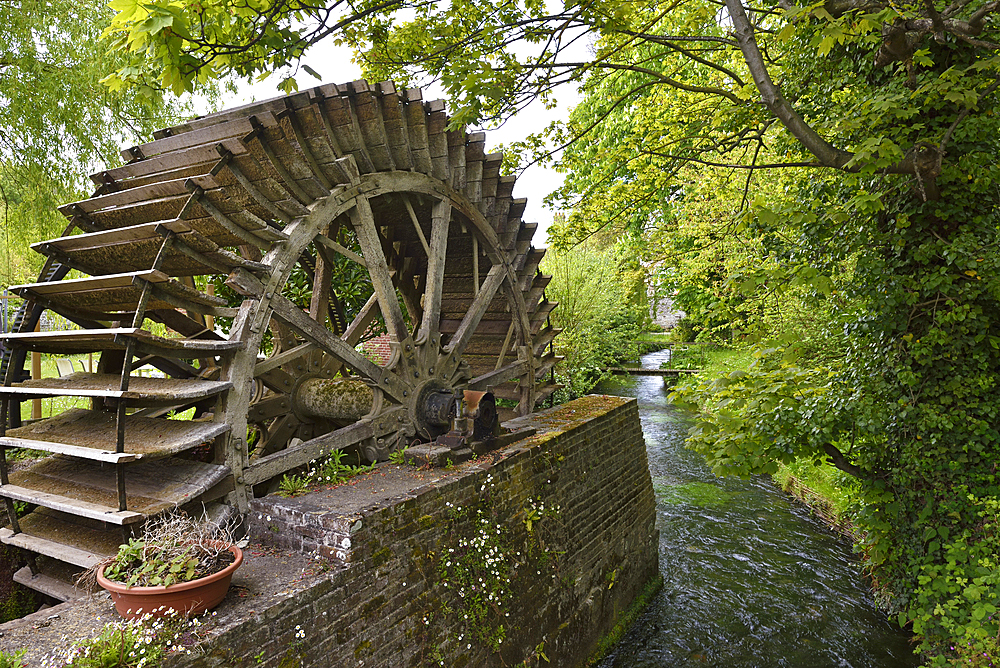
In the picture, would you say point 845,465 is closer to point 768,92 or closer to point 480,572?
point 768,92

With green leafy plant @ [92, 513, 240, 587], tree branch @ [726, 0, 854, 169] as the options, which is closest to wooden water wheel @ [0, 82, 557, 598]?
green leafy plant @ [92, 513, 240, 587]

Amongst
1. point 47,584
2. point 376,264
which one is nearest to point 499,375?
point 376,264

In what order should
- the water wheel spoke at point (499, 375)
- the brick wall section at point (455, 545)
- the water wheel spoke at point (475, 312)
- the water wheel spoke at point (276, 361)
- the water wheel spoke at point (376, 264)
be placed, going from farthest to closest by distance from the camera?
the water wheel spoke at point (499, 375), the water wheel spoke at point (475, 312), the water wheel spoke at point (376, 264), the water wheel spoke at point (276, 361), the brick wall section at point (455, 545)

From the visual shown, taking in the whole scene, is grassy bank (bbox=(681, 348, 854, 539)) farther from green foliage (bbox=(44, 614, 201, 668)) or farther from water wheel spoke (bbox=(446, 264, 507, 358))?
green foliage (bbox=(44, 614, 201, 668))

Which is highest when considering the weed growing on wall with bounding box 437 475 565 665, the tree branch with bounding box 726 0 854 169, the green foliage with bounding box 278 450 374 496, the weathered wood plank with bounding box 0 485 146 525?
the tree branch with bounding box 726 0 854 169

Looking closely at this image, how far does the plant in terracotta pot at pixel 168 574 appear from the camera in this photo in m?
2.49

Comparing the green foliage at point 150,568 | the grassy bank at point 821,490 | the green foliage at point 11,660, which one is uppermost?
the green foliage at point 150,568

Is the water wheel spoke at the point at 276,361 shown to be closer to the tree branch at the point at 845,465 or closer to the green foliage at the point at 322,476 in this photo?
the green foliage at the point at 322,476

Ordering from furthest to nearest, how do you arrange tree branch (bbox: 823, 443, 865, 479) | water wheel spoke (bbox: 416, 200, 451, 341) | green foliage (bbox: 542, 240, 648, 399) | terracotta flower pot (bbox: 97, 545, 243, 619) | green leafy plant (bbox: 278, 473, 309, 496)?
green foliage (bbox: 542, 240, 648, 399) → water wheel spoke (bbox: 416, 200, 451, 341) → tree branch (bbox: 823, 443, 865, 479) → green leafy plant (bbox: 278, 473, 309, 496) → terracotta flower pot (bbox: 97, 545, 243, 619)

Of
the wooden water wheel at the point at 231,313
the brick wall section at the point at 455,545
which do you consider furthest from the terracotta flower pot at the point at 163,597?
the wooden water wheel at the point at 231,313

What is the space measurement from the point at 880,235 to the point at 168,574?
17.4ft

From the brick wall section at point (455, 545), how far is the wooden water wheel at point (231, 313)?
782 millimetres

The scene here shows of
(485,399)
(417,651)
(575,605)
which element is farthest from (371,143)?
(575,605)

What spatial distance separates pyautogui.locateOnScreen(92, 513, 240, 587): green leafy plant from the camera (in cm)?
253
